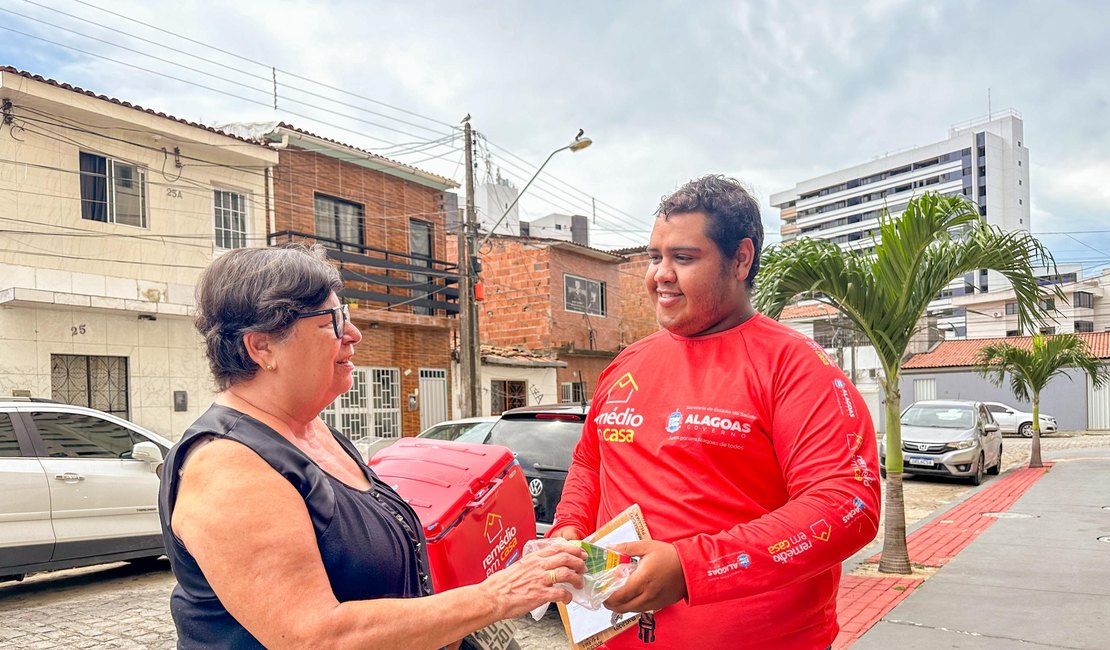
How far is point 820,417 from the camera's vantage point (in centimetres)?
191

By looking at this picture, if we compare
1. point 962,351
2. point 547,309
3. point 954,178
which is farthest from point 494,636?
point 954,178

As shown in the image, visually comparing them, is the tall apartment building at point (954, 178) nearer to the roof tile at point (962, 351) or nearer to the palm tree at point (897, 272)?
the roof tile at point (962, 351)

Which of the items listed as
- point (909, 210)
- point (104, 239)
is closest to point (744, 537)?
point (909, 210)

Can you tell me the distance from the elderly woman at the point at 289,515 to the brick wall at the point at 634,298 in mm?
26754

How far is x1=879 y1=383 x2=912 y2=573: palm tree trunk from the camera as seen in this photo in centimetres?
672

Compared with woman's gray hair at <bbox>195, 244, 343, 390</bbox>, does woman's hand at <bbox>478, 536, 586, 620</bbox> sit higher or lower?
lower

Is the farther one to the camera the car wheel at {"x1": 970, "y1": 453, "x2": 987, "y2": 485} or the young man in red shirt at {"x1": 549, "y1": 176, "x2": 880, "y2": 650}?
the car wheel at {"x1": 970, "y1": 453, "x2": 987, "y2": 485}

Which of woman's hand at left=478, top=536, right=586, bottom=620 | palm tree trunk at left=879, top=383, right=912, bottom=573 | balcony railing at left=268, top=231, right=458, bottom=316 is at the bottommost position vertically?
palm tree trunk at left=879, top=383, right=912, bottom=573

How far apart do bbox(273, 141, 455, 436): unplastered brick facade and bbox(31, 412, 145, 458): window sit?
8.75 m

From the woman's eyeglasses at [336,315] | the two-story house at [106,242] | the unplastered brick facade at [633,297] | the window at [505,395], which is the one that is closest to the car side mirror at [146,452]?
the two-story house at [106,242]

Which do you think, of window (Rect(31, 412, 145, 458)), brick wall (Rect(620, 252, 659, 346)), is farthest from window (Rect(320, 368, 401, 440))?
brick wall (Rect(620, 252, 659, 346))

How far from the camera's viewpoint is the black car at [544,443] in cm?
603

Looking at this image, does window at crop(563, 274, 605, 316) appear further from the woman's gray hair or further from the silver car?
the woman's gray hair

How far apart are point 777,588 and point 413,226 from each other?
59.4ft
